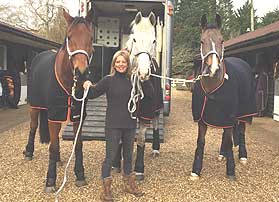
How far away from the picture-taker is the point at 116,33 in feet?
30.9

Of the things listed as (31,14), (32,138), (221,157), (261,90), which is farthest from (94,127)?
(31,14)

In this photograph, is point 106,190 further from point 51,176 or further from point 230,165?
point 230,165

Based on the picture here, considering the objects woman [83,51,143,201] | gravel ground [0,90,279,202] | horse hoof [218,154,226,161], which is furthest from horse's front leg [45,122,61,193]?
horse hoof [218,154,226,161]

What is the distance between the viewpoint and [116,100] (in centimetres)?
397

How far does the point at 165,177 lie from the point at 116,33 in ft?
17.6

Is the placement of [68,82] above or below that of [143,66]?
below

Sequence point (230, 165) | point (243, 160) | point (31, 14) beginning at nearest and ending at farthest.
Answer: point (230, 165) → point (243, 160) → point (31, 14)

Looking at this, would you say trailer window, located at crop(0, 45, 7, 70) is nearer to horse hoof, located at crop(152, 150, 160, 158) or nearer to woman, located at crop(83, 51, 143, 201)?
horse hoof, located at crop(152, 150, 160, 158)

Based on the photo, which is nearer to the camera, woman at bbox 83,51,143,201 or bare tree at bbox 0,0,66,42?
woman at bbox 83,51,143,201

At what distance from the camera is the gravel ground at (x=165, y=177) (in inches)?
164

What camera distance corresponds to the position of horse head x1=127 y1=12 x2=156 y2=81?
4117 millimetres

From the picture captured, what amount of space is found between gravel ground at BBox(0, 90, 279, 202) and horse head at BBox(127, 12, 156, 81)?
4.62ft

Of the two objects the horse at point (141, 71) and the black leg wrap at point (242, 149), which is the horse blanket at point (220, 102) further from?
the black leg wrap at point (242, 149)

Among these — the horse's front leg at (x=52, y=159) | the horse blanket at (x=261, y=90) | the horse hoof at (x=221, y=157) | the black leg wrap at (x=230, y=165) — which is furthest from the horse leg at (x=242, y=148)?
the horse blanket at (x=261, y=90)
